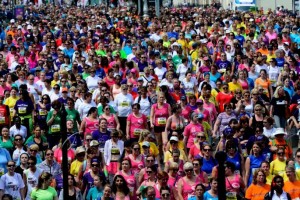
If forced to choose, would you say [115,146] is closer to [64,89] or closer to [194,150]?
[194,150]

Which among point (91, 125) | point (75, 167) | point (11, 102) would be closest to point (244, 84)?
point (91, 125)

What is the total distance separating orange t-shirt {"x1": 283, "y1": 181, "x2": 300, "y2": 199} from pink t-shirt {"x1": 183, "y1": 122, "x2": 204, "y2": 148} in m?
3.21

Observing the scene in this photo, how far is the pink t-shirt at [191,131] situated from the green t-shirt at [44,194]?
12.2 ft

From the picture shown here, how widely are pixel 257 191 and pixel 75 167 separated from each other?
3.10 meters

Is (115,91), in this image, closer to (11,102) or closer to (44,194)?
(11,102)

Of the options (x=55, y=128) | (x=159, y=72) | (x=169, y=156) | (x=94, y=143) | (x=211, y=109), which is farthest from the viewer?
(x=159, y=72)

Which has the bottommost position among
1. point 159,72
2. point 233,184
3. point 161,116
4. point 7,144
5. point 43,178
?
point 233,184

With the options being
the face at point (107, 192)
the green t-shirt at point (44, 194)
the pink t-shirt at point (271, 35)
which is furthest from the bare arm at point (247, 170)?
the pink t-shirt at point (271, 35)

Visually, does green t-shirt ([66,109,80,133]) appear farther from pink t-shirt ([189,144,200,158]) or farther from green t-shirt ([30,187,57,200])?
green t-shirt ([30,187,57,200])

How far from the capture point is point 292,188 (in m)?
15.8

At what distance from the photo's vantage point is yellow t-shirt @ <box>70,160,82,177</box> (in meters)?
17.1

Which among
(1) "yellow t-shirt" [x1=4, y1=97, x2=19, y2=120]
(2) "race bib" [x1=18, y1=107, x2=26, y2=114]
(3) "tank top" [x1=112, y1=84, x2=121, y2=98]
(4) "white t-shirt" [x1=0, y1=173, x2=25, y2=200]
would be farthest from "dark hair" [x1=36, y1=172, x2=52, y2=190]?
(3) "tank top" [x1=112, y1=84, x2=121, y2=98]

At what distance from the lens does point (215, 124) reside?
19922 millimetres

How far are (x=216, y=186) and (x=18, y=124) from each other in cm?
554
